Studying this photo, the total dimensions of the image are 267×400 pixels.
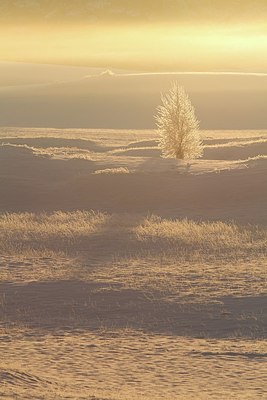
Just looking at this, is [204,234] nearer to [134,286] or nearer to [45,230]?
[45,230]

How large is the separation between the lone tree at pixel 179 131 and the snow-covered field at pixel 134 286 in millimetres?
17094

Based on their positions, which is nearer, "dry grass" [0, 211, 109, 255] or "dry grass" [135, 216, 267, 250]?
"dry grass" [135, 216, 267, 250]

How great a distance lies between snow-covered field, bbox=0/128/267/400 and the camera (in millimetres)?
14820

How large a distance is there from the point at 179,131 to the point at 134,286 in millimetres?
41412

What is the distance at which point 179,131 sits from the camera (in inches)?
2500

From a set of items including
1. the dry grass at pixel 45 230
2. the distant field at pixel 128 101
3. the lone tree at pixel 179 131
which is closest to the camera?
the dry grass at pixel 45 230

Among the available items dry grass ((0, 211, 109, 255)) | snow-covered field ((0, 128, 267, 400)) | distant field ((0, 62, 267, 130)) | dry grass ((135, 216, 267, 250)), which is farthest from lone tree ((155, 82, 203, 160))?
distant field ((0, 62, 267, 130))

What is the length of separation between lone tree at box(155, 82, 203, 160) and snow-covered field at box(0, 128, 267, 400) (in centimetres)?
1709

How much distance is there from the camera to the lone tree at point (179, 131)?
63.4 metres

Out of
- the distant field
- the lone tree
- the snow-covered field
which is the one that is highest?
the distant field

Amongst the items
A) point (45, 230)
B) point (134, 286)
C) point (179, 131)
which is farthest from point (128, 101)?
point (134, 286)

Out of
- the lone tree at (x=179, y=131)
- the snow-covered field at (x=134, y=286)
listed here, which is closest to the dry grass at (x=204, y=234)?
the snow-covered field at (x=134, y=286)

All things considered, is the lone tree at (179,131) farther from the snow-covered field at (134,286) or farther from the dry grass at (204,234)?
the dry grass at (204,234)

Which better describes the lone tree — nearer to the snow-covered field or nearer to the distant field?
the snow-covered field
